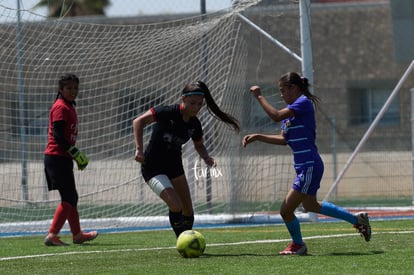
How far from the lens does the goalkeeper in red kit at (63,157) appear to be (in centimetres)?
1145

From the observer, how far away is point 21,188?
15406mm

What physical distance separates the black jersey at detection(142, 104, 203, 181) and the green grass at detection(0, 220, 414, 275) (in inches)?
32.8

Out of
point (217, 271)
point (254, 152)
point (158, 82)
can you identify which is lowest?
point (217, 271)

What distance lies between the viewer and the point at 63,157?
38.3 feet

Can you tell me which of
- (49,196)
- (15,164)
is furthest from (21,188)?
(49,196)

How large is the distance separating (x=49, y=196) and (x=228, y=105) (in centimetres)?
379

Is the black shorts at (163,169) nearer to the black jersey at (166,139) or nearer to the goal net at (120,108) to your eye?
the black jersey at (166,139)

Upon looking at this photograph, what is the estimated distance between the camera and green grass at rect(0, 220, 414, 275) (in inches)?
329

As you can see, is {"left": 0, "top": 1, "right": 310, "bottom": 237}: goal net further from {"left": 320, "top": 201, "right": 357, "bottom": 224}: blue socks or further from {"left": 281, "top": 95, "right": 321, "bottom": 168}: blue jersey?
{"left": 281, "top": 95, "right": 321, "bottom": 168}: blue jersey

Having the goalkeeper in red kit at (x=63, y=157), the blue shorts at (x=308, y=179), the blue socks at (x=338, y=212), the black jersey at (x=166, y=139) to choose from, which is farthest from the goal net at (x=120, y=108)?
the blue shorts at (x=308, y=179)

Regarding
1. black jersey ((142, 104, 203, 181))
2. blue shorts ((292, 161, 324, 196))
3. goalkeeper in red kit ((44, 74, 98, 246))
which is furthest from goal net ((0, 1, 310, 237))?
blue shorts ((292, 161, 324, 196))

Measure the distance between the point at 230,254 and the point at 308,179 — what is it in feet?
3.38

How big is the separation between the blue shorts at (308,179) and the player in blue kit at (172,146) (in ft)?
3.36

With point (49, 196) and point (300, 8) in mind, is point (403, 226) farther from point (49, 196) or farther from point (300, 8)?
point (49, 196)
